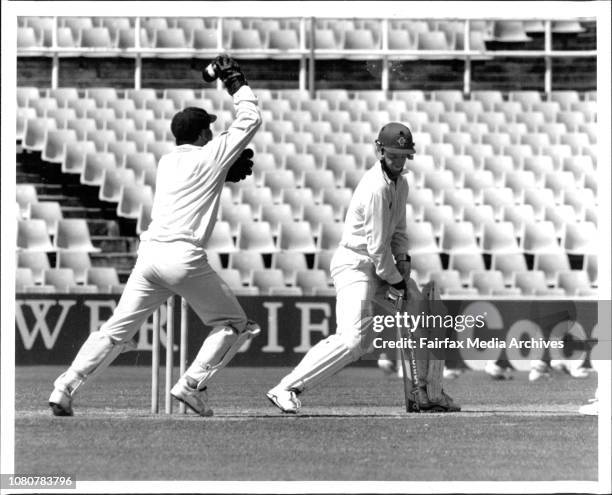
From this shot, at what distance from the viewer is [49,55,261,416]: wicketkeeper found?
788 centimetres

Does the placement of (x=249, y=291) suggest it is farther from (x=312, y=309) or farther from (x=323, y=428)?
(x=323, y=428)

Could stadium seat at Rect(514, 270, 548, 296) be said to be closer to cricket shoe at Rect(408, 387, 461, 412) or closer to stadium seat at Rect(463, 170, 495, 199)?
stadium seat at Rect(463, 170, 495, 199)

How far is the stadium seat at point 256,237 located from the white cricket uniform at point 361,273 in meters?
6.09

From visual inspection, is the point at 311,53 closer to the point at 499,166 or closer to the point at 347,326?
the point at 499,166

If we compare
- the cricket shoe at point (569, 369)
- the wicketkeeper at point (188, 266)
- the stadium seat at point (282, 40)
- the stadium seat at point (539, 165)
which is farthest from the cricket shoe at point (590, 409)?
the stadium seat at point (282, 40)

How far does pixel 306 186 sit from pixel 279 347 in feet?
8.08

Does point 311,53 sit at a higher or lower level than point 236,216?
higher

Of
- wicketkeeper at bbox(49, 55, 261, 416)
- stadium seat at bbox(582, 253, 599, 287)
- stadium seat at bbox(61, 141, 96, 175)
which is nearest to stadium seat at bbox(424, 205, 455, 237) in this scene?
stadium seat at bbox(582, 253, 599, 287)

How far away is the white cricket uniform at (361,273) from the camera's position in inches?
328

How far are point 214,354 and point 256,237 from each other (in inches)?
265

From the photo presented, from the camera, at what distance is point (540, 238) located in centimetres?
1542

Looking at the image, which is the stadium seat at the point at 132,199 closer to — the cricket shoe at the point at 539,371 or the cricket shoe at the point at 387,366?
the cricket shoe at the point at 387,366

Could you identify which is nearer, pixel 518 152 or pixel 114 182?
pixel 114 182
